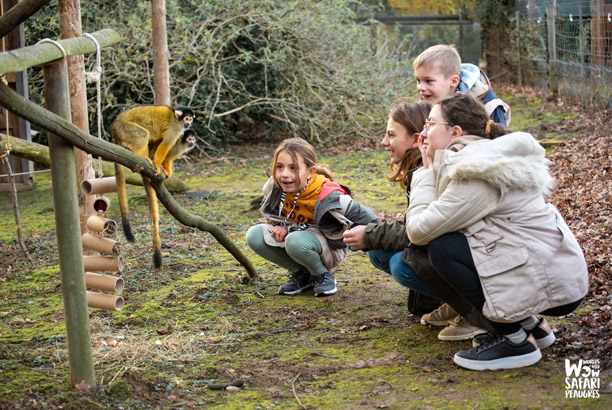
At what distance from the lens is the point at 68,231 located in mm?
2705

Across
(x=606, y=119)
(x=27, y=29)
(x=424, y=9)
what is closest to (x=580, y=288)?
(x=606, y=119)

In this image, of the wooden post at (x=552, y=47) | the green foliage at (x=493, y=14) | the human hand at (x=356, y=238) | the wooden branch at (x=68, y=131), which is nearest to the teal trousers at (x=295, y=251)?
the human hand at (x=356, y=238)

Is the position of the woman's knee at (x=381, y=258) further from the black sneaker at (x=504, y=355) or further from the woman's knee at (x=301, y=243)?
the black sneaker at (x=504, y=355)

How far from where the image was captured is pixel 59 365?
10.3 feet

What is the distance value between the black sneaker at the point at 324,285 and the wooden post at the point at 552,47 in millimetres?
9507

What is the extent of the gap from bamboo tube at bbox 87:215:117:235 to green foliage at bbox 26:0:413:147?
238 inches

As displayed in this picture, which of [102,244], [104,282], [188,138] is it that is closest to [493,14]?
[188,138]

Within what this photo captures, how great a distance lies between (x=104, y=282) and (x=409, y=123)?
1697 mm

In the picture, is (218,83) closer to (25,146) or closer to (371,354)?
(25,146)

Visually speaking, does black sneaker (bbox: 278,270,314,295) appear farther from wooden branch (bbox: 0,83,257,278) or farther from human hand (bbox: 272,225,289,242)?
wooden branch (bbox: 0,83,257,278)

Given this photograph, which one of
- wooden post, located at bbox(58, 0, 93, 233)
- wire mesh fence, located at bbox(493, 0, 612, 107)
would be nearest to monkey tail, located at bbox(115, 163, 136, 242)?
wooden post, located at bbox(58, 0, 93, 233)

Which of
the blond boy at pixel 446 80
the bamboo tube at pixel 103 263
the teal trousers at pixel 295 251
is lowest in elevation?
the teal trousers at pixel 295 251

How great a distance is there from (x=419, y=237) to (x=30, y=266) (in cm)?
333

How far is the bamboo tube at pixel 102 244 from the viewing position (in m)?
3.23
